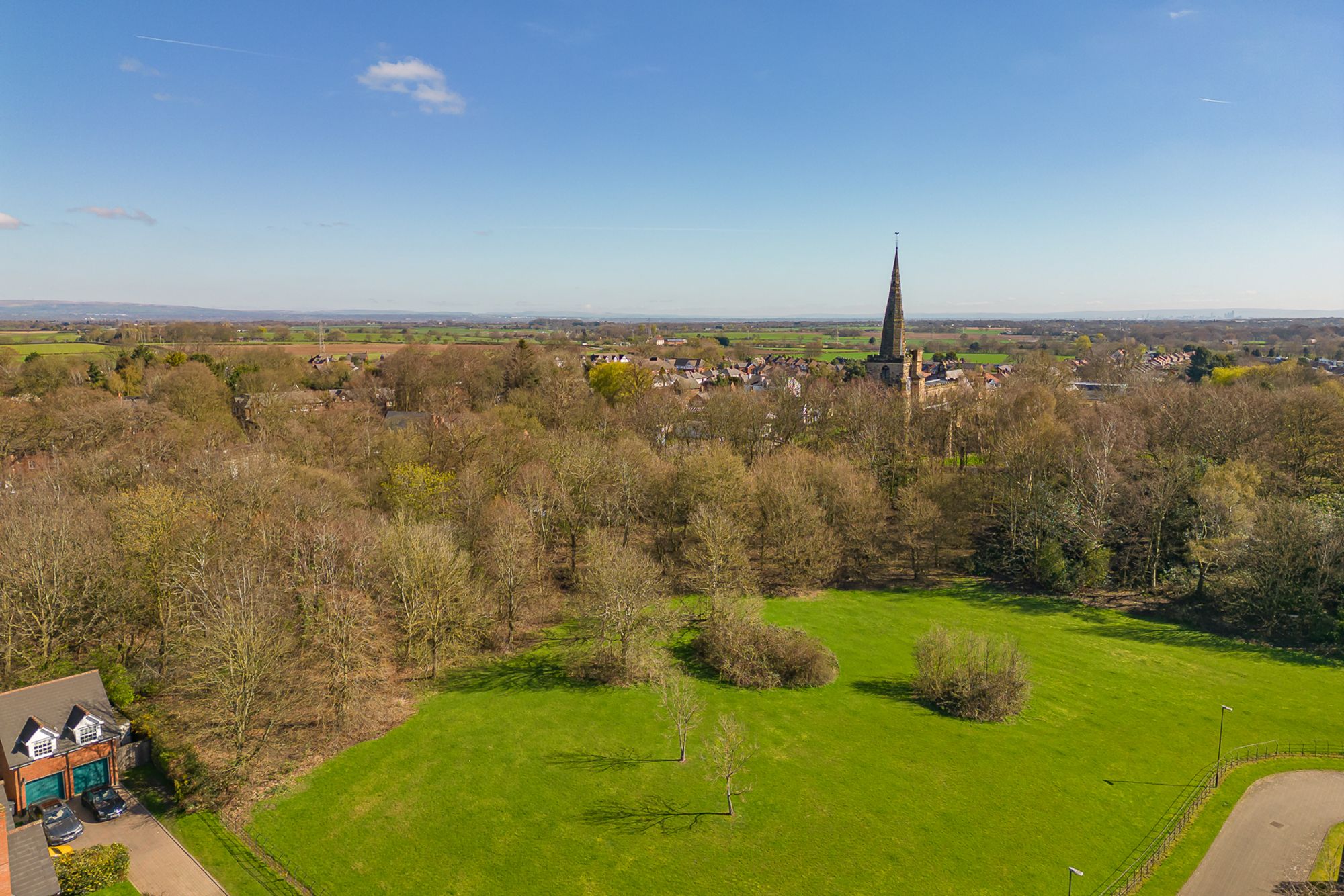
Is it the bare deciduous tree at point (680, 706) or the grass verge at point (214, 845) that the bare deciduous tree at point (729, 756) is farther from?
the grass verge at point (214, 845)

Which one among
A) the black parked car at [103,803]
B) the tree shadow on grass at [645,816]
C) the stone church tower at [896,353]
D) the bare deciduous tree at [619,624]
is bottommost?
the tree shadow on grass at [645,816]

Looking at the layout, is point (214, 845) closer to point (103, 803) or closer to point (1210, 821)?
point (103, 803)

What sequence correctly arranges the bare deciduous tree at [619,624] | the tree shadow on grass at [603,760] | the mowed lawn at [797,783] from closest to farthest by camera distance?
the mowed lawn at [797,783]
the tree shadow on grass at [603,760]
the bare deciduous tree at [619,624]

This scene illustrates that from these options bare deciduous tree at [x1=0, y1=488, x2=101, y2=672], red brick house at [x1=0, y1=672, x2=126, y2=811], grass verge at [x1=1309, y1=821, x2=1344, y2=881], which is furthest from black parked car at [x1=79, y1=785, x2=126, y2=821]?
grass verge at [x1=1309, y1=821, x2=1344, y2=881]

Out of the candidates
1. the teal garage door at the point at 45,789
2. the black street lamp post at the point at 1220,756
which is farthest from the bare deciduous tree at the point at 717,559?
the teal garage door at the point at 45,789

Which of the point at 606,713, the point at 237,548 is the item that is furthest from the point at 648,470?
the point at 237,548

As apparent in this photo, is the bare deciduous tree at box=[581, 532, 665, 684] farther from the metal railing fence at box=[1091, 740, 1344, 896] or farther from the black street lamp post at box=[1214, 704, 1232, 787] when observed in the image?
the black street lamp post at box=[1214, 704, 1232, 787]

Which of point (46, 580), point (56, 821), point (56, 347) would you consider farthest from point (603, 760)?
point (56, 347)
